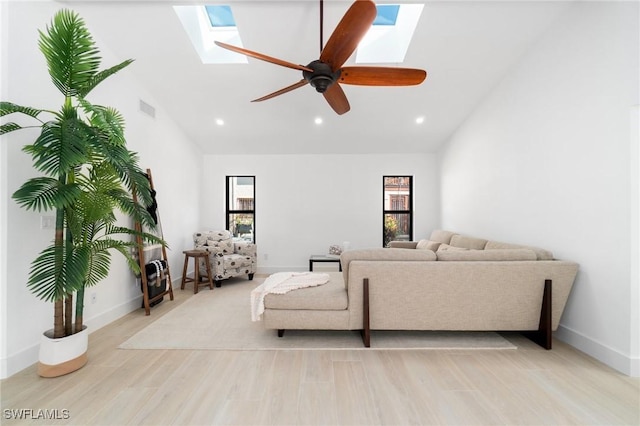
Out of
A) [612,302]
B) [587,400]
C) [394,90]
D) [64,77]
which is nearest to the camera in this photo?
[587,400]

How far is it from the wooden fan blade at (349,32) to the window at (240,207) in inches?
163

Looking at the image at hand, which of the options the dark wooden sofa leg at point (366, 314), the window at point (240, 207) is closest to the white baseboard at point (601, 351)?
the dark wooden sofa leg at point (366, 314)

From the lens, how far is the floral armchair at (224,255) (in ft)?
14.7

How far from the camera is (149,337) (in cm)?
264

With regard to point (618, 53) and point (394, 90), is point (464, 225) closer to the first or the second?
point (394, 90)

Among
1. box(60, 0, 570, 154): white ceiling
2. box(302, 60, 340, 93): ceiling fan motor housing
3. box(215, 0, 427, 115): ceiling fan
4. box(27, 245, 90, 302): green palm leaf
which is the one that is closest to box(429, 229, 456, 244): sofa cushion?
box(60, 0, 570, 154): white ceiling

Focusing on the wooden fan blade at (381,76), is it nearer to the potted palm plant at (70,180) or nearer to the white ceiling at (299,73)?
the white ceiling at (299,73)

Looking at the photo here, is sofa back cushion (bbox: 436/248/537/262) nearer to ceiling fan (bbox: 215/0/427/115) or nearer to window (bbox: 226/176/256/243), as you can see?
ceiling fan (bbox: 215/0/427/115)

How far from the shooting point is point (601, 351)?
7.27 ft

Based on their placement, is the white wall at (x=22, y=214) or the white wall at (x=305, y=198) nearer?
the white wall at (x=22, y=214)

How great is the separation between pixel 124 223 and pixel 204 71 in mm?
2065

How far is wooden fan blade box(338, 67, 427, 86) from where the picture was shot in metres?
2.10

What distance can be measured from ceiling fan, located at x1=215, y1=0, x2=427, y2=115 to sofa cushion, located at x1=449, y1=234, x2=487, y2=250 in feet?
7.84

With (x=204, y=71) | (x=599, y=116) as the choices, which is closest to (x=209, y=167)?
(x=204, y=71)
